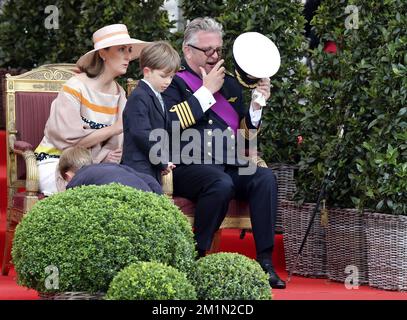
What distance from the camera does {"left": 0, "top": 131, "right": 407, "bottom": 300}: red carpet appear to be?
22.3 ft

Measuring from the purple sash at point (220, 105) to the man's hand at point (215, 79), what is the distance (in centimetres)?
12

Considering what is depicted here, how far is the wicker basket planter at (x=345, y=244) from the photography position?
747cm

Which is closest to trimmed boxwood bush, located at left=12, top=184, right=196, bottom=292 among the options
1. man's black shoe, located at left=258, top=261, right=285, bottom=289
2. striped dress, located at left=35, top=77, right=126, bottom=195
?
man's black shoe, located at left=258, top=261, right=285, bottom=289

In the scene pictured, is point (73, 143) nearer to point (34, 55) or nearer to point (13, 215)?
point (13, 215)

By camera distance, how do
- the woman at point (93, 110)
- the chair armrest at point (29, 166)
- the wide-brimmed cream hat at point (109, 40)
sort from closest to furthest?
the chair armrest at point (29, 166) → the woman at point (93, 110) → the wide-brimmed cream hat at point (109, 40)

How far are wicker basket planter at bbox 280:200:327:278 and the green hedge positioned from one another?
119 mm

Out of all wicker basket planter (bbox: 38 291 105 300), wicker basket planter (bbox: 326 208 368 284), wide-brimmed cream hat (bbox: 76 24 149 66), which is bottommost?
wicker basket planter (bbox: 326 208 368 284)

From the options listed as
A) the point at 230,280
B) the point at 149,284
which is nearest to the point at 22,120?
the point at 230,280

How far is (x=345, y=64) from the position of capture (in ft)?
25.3

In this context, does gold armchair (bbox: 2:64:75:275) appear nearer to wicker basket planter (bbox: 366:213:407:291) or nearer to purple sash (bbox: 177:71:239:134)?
purple sash (bbox: 177:71:239:134)

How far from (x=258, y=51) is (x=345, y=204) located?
43.8 inches

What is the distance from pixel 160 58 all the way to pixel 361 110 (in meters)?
1.32

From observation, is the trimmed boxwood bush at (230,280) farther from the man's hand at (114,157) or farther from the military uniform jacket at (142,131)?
the man's hand at (114,157)

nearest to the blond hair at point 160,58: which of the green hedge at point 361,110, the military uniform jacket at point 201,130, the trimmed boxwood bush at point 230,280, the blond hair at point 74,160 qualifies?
the military uniform jacket at point 201,130
